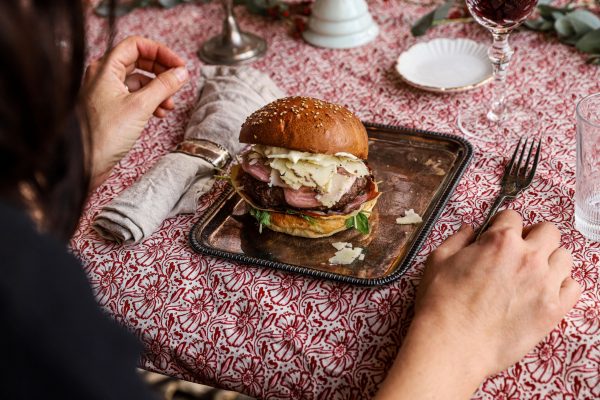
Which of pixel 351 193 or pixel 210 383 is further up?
pixel 351 193

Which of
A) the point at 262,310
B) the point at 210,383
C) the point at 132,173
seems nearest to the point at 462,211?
the point at 262,310

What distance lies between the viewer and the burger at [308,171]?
1289 mm

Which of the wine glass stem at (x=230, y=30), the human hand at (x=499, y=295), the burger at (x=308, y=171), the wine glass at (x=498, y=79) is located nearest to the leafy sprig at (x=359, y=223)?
the burger at (x=308, y=171)

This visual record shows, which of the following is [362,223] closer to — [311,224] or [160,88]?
[311,224]

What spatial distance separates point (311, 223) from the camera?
128 centimetres

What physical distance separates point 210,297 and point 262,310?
12 cm

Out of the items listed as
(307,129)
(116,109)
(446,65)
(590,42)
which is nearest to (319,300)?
(307,129)

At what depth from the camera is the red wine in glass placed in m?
1.44

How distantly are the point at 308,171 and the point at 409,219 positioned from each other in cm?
23

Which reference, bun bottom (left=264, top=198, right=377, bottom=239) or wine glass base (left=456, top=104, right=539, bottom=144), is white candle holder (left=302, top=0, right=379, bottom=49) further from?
bun bottom (left=264, top=198, right=377, bottom=239)

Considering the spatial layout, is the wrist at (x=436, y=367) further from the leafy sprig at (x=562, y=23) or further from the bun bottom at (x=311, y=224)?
the leafy sprig at (x=562, y=23)

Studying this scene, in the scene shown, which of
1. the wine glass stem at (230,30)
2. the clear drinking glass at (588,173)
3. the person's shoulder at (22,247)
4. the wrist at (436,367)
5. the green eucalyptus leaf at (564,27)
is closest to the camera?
the person's shoulder at (22,247)

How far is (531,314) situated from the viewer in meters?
0.99

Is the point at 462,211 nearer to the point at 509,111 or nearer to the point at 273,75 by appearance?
the point at 509,111
